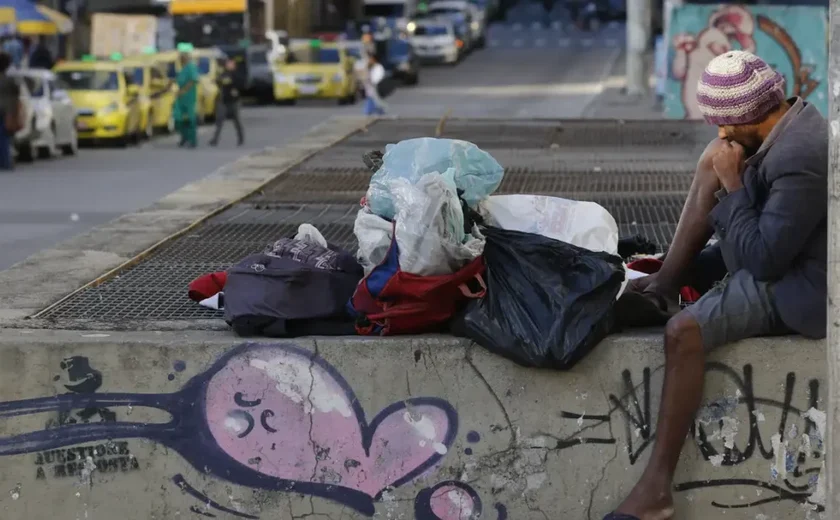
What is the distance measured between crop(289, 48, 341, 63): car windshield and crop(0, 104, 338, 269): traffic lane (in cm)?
959

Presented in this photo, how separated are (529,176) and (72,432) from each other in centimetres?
727

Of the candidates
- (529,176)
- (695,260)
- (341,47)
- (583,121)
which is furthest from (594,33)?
(695,260)

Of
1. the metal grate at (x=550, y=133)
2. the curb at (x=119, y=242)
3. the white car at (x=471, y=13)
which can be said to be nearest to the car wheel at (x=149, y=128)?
the metal grate at (x=550, y=133)

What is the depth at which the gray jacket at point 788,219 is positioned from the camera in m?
4.85

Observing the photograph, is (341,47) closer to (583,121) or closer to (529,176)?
(583,121)

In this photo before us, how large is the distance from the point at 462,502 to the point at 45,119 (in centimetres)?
1789

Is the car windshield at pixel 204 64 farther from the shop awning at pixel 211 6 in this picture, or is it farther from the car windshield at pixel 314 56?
the shop awning at pixel 211 6

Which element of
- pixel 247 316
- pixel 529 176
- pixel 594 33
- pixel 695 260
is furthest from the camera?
pixel 594 33

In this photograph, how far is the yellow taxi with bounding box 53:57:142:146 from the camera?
81.8 ft

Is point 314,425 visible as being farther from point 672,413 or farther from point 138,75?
point 138,75

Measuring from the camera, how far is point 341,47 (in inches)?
1553

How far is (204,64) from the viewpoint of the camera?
110 ft

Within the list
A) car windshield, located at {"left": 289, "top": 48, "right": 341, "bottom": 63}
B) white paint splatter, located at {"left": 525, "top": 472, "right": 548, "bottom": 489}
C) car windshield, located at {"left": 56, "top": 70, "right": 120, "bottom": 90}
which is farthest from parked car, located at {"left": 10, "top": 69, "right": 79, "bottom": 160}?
white paint splatter, located at {"left": 525, "top": 472, "right": 548, "bottom": 489}

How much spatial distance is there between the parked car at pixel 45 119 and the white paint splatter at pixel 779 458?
1748 centimetres
